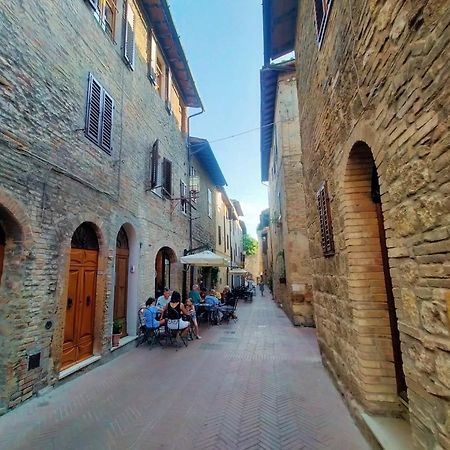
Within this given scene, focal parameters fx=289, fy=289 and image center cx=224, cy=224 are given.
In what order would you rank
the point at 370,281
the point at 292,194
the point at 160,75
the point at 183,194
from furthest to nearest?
the point at 183,194 → the point at 292,194 → the point at 160,75 → the point at 370,281

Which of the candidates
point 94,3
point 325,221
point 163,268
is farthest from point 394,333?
point 94,3

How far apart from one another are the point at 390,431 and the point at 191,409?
7.69 ft

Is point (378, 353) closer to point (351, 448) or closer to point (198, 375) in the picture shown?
point (351, 448)

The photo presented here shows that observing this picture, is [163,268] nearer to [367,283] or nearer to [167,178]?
[167,178]

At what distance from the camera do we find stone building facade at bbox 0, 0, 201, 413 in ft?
13.7

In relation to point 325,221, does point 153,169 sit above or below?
above

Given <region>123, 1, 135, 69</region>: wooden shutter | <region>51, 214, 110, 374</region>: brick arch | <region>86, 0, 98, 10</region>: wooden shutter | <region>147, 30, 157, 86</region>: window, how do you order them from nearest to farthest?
<region>51, 214, 110, 374</region>: brick arch, <region>86, 0, 98, 10</region>: wooden shutter, <region>123, 1, 135, 69</region>: wooden shutter, <region>147, 30, 157, 86</region>: window

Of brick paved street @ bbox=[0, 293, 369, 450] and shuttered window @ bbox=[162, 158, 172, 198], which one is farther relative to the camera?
shuttered window @ bbox=[162, 158, 172, 198]

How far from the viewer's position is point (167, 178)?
1052 cm

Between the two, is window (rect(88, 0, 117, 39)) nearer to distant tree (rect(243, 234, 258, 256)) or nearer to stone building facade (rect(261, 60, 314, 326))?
stone building facade (rect(261, 60, 314, 326))

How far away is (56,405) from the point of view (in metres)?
4.03

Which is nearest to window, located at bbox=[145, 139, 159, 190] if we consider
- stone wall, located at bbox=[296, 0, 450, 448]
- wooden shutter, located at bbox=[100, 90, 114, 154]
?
wooden shutter, located at bbox=[100, 90, 114, 154]

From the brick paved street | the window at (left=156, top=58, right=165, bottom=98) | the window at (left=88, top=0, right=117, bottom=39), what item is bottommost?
the brick paved street

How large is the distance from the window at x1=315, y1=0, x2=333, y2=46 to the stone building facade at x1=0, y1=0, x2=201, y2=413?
4488 millimetres
